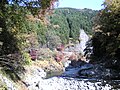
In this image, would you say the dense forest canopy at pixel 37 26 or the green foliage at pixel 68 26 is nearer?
the dense forest canopy at pixel 37 26

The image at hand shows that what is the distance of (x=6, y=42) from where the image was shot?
18656mm

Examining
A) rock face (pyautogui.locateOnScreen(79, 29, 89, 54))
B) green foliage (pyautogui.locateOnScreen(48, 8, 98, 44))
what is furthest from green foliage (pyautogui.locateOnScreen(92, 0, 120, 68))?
A: rock face (pyautogui.locateOnScreen(79, 29, 89, 54))

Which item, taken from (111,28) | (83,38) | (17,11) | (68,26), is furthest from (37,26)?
(68,26)

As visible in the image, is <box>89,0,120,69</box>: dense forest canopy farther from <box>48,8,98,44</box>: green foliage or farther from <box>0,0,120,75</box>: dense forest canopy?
<box>48,8,98,44</box>: green foliage

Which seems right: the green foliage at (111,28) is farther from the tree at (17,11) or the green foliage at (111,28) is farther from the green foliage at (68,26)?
the green foliage at (68,26)

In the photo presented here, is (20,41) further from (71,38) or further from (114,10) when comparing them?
(71,38)

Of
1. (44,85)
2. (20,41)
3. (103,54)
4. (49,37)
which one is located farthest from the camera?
(49,37)

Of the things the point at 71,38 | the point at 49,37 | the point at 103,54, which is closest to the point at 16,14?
the point at 103,54

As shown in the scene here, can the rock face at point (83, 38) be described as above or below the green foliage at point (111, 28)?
below

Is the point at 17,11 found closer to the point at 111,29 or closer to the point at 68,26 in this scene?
the point at 111,29

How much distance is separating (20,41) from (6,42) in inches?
42.4

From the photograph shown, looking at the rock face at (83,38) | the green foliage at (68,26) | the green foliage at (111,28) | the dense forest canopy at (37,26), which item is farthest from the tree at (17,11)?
the rock face at (83,38)

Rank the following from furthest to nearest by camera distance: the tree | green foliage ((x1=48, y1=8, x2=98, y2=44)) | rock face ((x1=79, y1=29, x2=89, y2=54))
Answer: rock face ((x1=79, y1=29, x2=89, y2=54)) → green foliage ((x1=48, y1=8, x2=98, y2=44)) → the tree

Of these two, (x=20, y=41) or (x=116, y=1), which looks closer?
(x=20, y=41)
